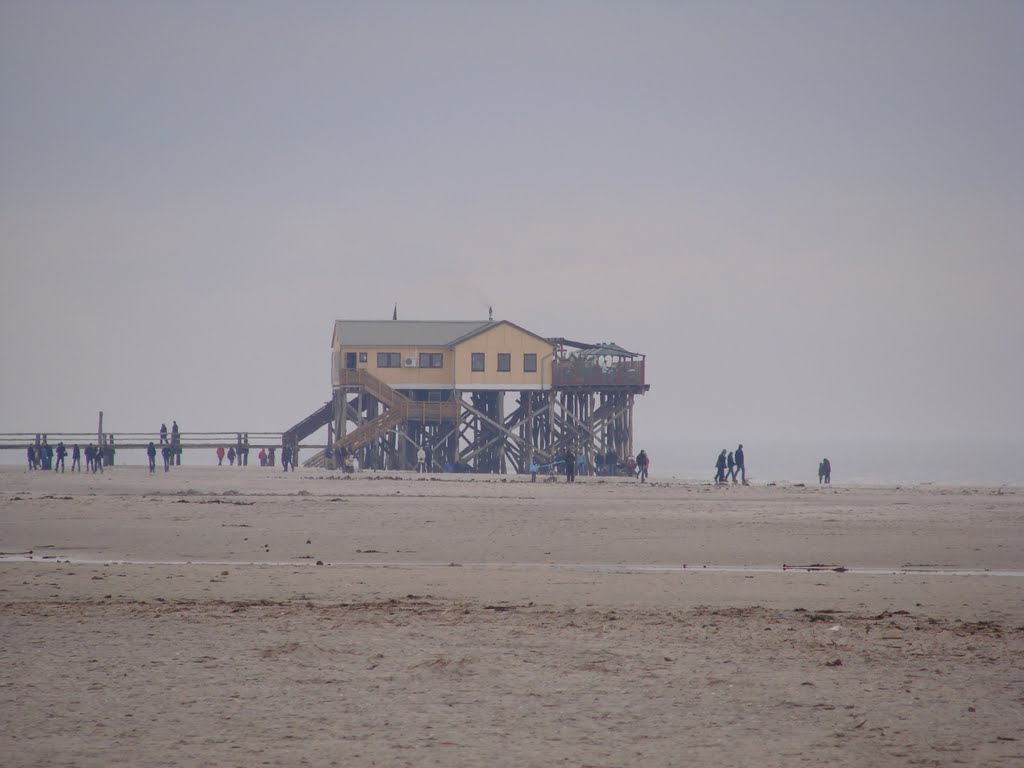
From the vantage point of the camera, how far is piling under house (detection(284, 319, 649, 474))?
69875mm

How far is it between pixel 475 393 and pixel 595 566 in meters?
55.7

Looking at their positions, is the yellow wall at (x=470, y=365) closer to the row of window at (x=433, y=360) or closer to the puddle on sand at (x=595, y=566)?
the row of window at (x=433, y=360)

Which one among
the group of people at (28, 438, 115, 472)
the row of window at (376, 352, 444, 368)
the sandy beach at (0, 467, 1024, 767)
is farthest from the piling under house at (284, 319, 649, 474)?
the sandy beach at (0, 467, 1024, 767)

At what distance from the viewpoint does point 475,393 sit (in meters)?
73.9

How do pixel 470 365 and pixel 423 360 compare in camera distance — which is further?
pixel 423 360

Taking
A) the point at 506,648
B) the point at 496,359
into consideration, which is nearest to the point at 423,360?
the point at 496,359

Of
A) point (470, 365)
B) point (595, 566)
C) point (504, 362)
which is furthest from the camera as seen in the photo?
point (504, 362)

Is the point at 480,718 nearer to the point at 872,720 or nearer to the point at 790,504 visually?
the point at 872,720

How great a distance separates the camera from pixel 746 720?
8898 mm

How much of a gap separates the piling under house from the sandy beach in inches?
1823

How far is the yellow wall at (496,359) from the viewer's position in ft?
232

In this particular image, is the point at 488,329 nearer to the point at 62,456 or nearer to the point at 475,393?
the point at 475,393

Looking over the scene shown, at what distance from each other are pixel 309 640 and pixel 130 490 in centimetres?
2845

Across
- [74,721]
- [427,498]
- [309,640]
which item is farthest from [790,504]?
[74,721]
